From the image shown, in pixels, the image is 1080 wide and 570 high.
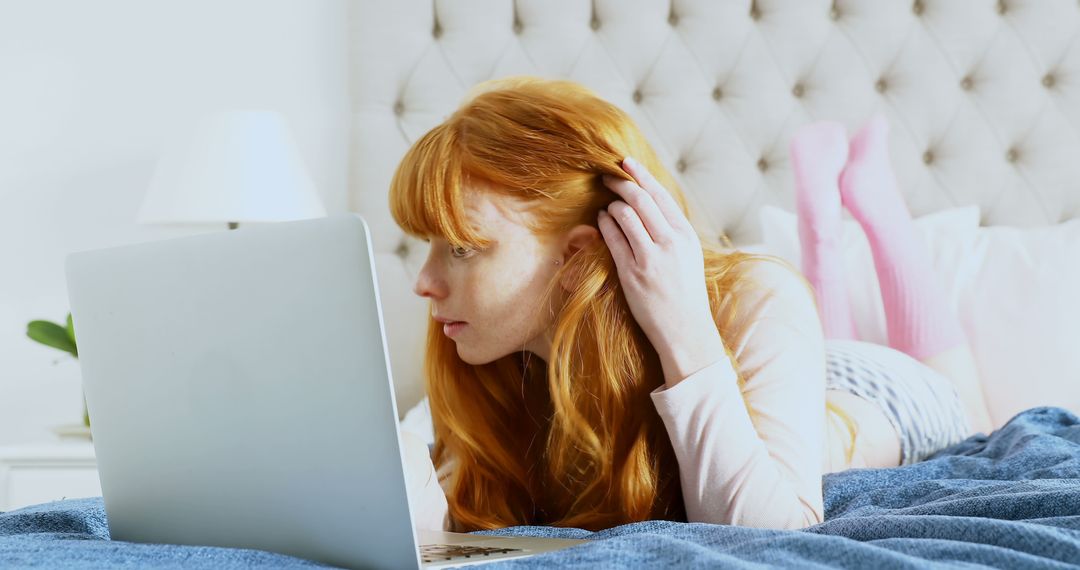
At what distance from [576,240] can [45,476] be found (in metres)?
1.17

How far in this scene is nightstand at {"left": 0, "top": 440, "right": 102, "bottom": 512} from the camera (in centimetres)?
161

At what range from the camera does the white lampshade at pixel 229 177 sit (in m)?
1.71

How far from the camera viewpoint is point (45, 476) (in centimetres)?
162

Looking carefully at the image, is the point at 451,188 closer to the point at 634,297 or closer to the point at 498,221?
the point at 498,221

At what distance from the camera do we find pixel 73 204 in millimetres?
1975

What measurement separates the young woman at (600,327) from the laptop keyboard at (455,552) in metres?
0.14

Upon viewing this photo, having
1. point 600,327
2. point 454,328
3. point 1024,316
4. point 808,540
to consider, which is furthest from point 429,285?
point 1024,316

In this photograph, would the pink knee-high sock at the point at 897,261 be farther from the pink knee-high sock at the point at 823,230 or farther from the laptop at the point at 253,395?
the laptop at the point at 253,395

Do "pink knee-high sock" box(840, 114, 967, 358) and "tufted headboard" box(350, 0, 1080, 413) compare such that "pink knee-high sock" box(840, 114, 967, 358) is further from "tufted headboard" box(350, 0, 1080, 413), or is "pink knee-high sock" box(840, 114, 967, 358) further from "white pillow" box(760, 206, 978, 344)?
"tufted headboard" box(350, 0, 1080, 413)

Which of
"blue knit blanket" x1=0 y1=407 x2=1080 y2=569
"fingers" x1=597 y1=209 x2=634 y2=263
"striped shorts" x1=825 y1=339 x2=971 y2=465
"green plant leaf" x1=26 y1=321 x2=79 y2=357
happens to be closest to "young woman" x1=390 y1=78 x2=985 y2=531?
"fingers" x1=597 y1=209 x2=634 y2=263

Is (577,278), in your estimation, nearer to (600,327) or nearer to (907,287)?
(600,327)

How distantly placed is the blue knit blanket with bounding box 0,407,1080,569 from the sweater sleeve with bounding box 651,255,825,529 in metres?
0.07

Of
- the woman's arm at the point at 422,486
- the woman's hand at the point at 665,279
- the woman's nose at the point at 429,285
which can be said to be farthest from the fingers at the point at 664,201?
the woman's arm at the point at 422,486

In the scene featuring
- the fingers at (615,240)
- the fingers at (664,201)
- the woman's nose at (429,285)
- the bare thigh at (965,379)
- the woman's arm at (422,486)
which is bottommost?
the bare thigh at (965,379)
